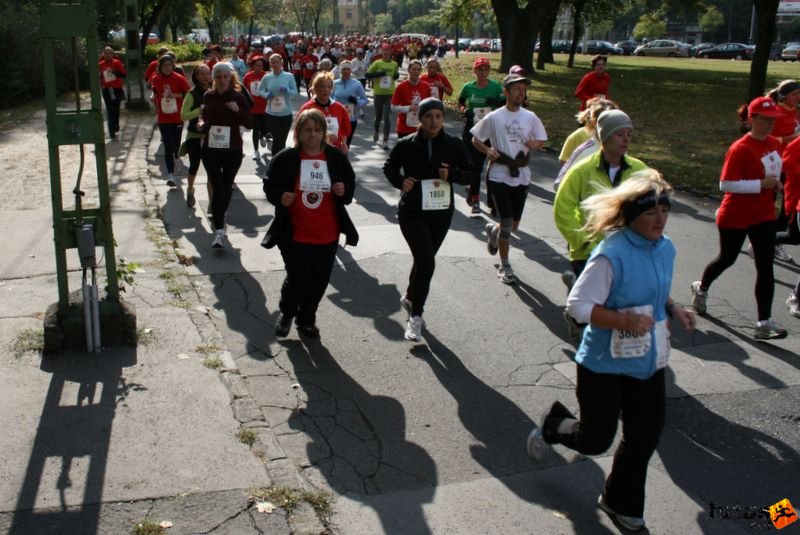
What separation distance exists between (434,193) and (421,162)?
26 centimetres

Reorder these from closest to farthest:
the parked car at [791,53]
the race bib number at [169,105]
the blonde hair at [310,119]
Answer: the blonde hair at [310,119]
the race bib number at [169,105]
the parked car at [791,53]

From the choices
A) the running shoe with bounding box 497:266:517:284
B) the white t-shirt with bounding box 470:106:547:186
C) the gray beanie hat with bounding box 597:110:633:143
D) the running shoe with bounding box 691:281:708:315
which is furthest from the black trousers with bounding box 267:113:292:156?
the gray beanie hat with bounding box 597:110:633:143

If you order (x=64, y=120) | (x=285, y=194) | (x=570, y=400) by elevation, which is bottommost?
(x=570, y=400)

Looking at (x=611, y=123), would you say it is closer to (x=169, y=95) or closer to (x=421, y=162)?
(x=421, y=162)

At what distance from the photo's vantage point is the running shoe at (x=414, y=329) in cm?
688

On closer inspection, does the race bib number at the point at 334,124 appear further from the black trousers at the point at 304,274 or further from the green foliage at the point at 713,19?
the green foliage at the point at 713,19

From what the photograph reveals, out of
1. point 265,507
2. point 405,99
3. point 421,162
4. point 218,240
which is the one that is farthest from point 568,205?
point 405,99

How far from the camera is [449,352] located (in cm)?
678

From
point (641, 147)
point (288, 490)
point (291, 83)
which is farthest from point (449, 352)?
point (641, 147)

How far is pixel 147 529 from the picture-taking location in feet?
13.5

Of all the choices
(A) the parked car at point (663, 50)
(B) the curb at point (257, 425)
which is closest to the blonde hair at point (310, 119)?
(B) the curb at point (257, 425)

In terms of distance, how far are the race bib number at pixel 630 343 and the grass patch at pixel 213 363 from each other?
3.04 m

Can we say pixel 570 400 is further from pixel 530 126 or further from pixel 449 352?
pixel 530 126

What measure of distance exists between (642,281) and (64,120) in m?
3.96
